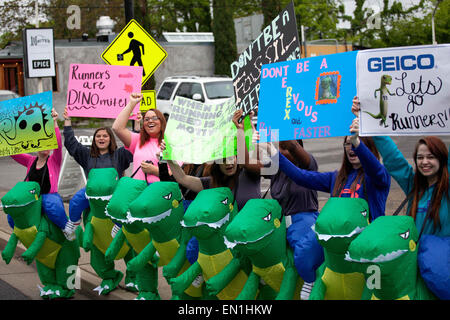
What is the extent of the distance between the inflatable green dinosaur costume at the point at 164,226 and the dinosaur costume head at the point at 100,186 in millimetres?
786

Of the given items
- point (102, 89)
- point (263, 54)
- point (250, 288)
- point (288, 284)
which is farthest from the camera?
point (102, 89)

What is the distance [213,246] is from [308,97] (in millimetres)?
1276

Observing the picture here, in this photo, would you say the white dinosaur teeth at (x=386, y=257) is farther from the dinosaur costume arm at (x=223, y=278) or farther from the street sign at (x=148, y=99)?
the street sign at (x=148, y=99)

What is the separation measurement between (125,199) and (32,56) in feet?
22.5

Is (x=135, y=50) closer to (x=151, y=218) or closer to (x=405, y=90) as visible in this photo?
(x=151, y=218)

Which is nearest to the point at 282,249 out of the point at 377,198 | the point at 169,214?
the point at 377,198

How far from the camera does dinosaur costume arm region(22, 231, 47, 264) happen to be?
648cm

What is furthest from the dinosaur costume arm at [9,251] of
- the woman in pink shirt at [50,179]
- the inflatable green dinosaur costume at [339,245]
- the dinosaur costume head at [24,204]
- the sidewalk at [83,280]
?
the inflatable green dinosaur costume at [339,245]

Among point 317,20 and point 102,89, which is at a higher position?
point 317,20

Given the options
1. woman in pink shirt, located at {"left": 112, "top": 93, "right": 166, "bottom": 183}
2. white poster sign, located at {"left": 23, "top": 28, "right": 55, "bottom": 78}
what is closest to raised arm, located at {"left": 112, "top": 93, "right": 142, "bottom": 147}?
woman in pink shirt, located at {"left": 112, "top": 93, "right": 166, "bottom": 183}

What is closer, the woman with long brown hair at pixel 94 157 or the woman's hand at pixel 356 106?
the woman's hand at pixel 356 106

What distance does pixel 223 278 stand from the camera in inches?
188

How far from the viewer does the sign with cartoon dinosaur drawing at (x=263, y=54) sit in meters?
5.57

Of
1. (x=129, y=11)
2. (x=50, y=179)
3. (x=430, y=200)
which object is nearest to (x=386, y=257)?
(x=430, y=200)
